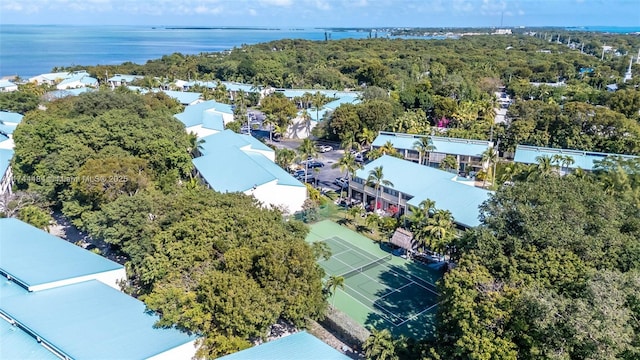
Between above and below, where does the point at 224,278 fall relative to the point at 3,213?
above

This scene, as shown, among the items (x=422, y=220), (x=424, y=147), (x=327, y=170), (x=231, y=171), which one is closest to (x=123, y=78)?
(x=327, y=170)

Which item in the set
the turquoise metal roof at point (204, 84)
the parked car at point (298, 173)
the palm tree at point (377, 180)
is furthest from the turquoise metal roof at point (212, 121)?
the turquoise metal roof at point (204, 84)

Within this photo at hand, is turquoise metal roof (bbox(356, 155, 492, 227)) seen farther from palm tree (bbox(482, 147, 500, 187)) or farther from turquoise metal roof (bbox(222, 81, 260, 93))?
turquoise metal roof (bbox(222, 81, 260, 93))

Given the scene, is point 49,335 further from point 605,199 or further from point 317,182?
point 317,182

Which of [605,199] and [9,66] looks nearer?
[605,199]

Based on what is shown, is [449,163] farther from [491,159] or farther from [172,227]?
[172,227]

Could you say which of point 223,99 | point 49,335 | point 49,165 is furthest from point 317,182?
point 223,99
